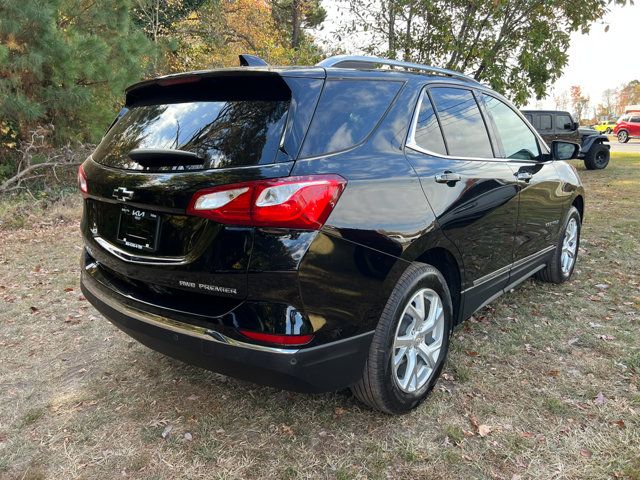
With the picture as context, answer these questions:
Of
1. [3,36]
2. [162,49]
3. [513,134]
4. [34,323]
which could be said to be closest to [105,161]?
[34,323]

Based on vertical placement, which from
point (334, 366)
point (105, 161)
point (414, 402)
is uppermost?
point (105, 161)

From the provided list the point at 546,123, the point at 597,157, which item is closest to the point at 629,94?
the point at 597,157

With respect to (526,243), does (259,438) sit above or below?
below

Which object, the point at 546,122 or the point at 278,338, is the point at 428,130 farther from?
the point at 546,122

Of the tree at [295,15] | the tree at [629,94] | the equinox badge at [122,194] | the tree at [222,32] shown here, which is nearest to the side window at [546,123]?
the tree at [295,15]

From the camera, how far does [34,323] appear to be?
12.4 feet

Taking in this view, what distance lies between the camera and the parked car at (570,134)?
1457cm

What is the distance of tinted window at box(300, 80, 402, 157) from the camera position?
205cm

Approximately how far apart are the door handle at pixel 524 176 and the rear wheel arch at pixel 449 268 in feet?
3.49

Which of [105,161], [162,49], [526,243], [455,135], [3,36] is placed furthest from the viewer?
[162,49]

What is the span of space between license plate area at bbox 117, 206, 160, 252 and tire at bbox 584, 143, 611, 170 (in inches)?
635

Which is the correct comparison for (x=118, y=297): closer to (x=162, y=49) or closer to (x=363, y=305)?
(x=363, y=305)

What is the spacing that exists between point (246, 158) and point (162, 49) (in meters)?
11.6

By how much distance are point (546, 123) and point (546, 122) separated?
0.03 metres
